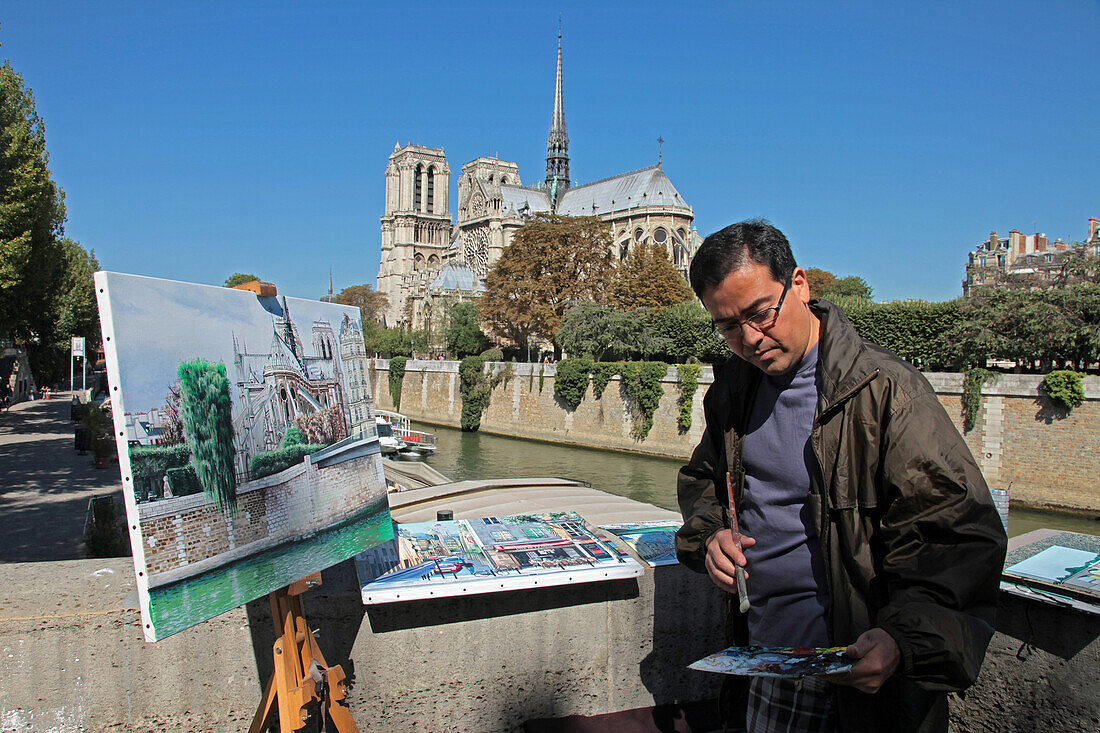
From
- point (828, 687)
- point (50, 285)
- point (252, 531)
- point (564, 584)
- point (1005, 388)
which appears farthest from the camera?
point (50, 285)

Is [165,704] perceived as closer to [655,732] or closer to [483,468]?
[655,732]

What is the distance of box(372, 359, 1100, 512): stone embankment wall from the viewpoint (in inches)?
669

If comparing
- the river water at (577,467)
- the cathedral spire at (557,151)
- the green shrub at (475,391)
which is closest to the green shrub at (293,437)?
the river water at (577,467)

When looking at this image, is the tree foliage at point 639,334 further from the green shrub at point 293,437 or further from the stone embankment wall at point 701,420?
the green shrub at point 293,437

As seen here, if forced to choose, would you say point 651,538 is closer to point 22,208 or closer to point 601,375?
point 22,208

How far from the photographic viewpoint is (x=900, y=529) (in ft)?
5.08

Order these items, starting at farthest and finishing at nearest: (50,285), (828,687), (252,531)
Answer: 1. (50,285)
2. (252,531)
3. (828,687)

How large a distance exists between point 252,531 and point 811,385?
153cm

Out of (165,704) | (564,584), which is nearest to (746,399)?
(564,584)

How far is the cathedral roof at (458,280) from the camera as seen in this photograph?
56.9m

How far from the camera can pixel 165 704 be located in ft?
7.48

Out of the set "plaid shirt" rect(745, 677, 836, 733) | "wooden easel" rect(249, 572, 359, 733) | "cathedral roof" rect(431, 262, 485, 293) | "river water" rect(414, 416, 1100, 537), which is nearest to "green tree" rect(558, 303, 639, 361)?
"river water" rect(414, 416, 1100, 537)

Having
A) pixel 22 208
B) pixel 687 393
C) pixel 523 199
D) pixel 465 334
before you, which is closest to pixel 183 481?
pixel 22 208

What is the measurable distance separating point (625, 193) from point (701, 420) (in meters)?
39.8
